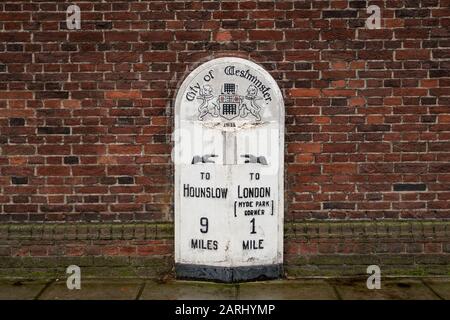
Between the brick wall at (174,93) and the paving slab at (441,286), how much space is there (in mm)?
819

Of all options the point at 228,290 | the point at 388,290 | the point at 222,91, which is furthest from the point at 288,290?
the point at 222,91

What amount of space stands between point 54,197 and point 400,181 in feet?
11.0

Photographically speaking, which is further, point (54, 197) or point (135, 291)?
point (54, 197)

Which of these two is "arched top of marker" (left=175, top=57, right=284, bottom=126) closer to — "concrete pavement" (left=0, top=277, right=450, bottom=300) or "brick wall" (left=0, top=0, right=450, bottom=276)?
"brick wall" (left=0, top=0, right=450, bottom=276)

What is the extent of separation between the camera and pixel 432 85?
4.84 metres

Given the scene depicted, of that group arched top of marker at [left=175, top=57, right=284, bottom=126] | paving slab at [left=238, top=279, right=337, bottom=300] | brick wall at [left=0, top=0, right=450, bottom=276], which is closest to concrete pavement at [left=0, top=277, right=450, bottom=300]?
paving slab at [left=238, top=279, right=337, bottom=300]

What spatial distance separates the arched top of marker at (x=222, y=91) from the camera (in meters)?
4.76

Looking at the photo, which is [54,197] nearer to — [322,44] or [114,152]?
[114,152]

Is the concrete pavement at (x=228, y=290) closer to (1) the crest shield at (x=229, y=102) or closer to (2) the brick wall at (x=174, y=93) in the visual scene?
(2) the brick wall at (x=174, y=93)

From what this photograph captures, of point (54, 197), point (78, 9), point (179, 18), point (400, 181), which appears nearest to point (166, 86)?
point (179, 18)

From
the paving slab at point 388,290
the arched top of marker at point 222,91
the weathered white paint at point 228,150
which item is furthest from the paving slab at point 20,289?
the paving slab at point 388,290

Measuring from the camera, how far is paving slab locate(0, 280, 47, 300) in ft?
14.4

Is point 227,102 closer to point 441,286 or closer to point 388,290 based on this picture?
point 388,290

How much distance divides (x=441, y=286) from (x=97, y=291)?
3.14m
